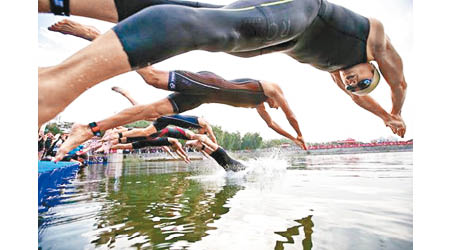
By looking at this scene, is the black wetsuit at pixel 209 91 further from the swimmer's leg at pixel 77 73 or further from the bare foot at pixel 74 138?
the swimmer's leg at pixel 77 73

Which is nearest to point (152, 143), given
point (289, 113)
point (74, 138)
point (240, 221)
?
point (74, 138)

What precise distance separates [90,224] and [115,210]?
1.34 ft

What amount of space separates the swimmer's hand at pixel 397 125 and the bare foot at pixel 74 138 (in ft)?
8.25

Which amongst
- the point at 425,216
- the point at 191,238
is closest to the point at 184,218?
the point at 191,238

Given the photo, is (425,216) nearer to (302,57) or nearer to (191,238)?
(302,57)

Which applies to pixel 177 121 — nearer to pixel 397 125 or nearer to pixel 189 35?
pixel 397 125

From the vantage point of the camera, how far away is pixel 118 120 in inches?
99.5

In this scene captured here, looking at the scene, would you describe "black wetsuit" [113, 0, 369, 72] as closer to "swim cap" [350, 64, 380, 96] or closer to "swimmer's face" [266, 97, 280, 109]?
"swim cap" [350, 64, 380, 96]

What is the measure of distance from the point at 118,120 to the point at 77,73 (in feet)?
7.03

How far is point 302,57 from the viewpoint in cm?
141

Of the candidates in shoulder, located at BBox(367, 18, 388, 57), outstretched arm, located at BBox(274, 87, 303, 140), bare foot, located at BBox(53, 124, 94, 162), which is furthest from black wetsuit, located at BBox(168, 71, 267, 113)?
shoulder, located at BBox(367, 18, 388, 57)

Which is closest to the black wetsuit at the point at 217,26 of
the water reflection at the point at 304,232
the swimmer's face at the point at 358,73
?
the swimmer's face at the point at 358,73

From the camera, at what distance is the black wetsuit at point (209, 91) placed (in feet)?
8.63

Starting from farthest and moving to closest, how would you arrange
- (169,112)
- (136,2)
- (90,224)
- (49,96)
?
(169,112)
(90,224)
(136,2)
(49,96)
